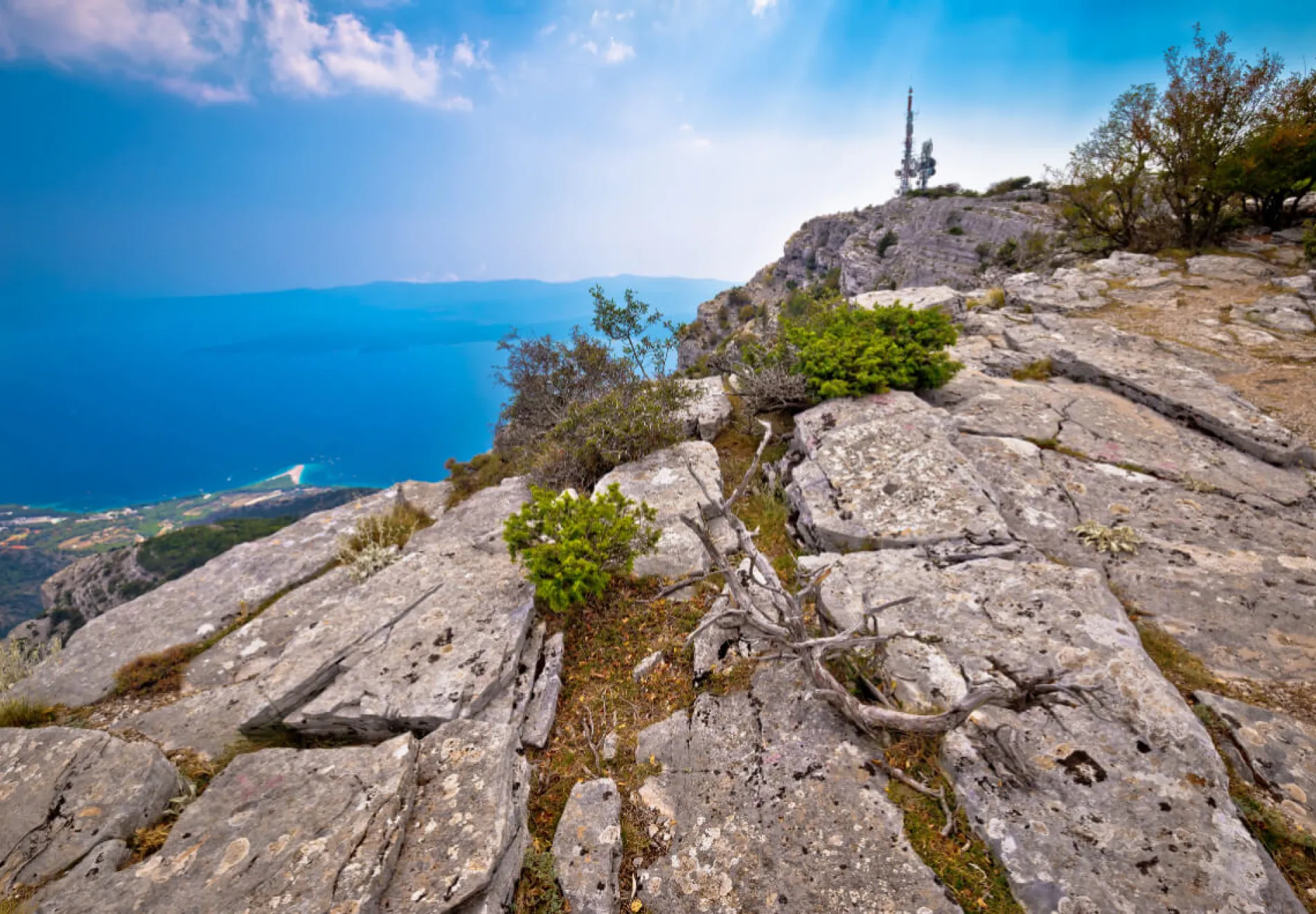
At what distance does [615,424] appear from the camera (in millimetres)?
8609

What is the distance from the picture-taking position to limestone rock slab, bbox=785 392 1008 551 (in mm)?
5766

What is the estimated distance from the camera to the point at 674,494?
7336 mm

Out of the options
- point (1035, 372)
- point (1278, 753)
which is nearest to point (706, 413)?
point (1035, 372)

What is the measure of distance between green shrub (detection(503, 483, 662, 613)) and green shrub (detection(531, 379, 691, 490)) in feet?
8.32

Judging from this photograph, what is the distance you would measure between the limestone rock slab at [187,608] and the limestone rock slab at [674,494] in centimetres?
594

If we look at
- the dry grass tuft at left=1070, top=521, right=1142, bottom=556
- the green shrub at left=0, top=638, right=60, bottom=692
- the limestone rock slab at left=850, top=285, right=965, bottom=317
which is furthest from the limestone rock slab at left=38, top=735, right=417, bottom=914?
the limestone rock slab at left=850, top=285, right=965, bottom=317

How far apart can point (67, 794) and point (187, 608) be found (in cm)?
498

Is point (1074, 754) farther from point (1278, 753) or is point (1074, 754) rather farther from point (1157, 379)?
point (1157, 379)

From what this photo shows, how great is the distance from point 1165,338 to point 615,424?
13.2m

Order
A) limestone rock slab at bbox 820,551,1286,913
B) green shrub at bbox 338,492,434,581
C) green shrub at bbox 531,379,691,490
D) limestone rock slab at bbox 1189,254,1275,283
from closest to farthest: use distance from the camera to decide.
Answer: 1. limestone rock slab at bbox 820,551,1286,913
2. green shrub at bbox 338,492,434,581
3. green shrub at bbox 531,379,691,490
4. limestone rock slab at bbox 1189,254,1275,283

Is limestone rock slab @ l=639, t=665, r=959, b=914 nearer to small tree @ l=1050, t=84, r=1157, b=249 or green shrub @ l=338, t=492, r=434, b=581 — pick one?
green shrub @ l=338, t=492, r=434, b=581

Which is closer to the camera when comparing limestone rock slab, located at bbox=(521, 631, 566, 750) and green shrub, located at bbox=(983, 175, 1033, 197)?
limestone rock slab, located at bbox=(521, 631, 566, 750)

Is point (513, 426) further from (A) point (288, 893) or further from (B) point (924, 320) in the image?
(A) point (288, 893)

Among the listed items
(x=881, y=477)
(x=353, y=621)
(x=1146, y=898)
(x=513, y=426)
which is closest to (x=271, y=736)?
(x=353, y=621)
